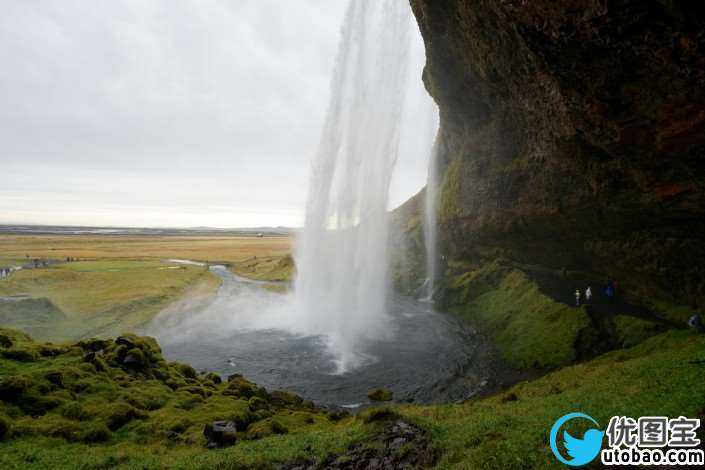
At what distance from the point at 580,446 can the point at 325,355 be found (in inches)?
880

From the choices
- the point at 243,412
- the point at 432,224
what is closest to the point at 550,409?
the point at 243,412

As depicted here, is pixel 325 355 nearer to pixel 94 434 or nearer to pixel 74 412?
pixel 74 412

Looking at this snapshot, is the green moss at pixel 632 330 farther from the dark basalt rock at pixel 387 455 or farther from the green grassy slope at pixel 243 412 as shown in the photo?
the dark basalt rock at pixel 387 455

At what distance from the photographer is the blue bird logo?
10336 mm

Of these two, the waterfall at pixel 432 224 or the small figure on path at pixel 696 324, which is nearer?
the small figure on path at pixel 696 324

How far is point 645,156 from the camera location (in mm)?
21812

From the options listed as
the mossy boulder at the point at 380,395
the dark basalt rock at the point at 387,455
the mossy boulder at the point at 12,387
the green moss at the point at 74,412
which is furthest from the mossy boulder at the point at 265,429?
the mossy boulder at the point at 12,387

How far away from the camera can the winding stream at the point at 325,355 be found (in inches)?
1003

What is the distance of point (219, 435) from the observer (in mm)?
15141

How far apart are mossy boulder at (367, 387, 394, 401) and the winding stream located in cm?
44

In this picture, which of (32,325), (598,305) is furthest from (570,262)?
(32,325)

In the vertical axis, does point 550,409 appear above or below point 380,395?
above

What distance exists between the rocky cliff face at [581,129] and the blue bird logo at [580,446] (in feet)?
52.0

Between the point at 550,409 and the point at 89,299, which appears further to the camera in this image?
the point at 89,299
